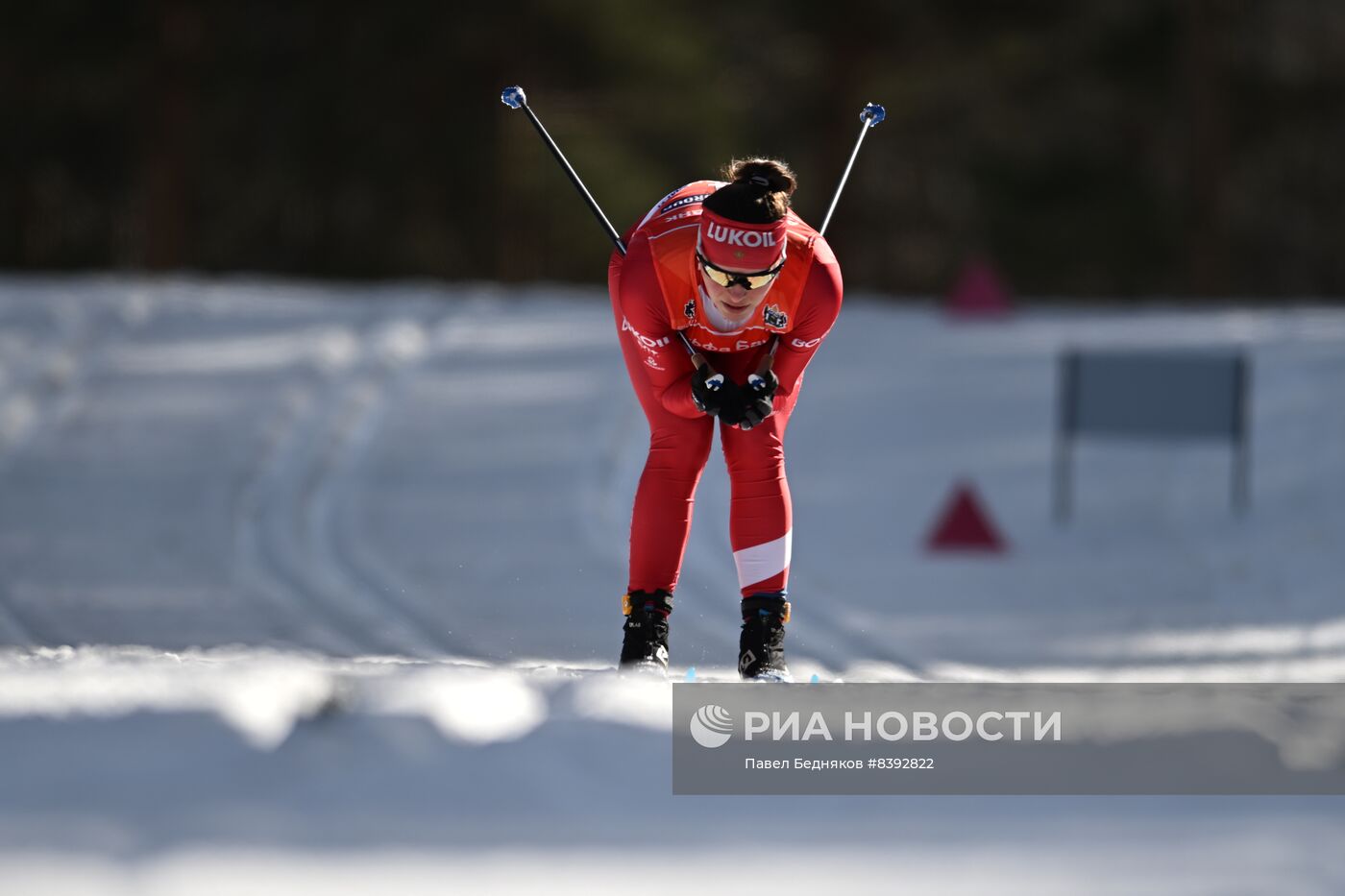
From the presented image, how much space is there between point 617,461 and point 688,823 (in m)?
7.35

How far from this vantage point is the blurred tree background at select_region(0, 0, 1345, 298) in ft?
75.8

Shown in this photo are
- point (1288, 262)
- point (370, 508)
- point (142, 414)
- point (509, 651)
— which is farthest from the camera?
point (1288, 262)

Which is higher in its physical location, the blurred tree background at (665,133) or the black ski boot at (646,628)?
the blurred tree background at (665,133)

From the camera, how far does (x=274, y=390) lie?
1187cm

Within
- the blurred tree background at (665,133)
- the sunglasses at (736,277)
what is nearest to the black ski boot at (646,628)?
the sunglasses at (736,277)

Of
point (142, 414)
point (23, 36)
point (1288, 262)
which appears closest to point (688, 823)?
point (142, 414)

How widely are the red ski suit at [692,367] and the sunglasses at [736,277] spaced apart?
10 cm

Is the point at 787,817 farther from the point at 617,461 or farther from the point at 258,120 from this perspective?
the point at 258,120

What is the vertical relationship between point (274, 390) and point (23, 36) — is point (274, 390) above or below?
below

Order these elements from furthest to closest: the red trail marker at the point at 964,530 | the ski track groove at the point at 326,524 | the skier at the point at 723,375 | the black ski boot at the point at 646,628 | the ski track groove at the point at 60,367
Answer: the ski track groove at the point at 60,367
the red trail marker at the point at 964,530
the ski track groove at the point at 326,524
the black ski boot at the point at 646,628
the skier at the point at 723,375

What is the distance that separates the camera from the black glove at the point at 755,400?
4406mm

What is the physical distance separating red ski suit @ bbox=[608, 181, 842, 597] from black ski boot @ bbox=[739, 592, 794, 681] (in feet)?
0.12

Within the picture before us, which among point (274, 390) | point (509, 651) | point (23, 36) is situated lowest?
point (509, 651)

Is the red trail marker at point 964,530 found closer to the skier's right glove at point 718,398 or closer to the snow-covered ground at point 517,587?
the snow-covered ground at point 517,587
